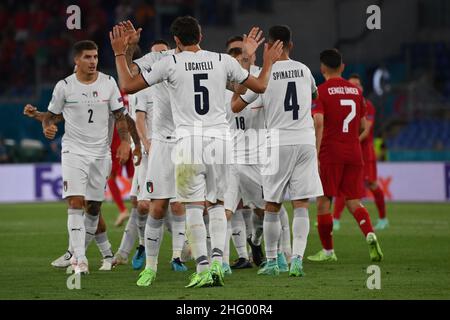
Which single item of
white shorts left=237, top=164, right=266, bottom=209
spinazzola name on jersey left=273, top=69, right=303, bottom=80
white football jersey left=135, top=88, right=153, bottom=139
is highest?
spinazzola name on jersey left=273, top=69, right=303, bottom=80

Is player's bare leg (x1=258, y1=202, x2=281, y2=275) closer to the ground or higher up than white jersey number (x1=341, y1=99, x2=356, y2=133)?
closer to the ground

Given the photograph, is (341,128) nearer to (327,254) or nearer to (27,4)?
(327,254)

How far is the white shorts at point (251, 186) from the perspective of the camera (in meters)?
11.8

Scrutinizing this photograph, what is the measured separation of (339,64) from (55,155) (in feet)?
58.6

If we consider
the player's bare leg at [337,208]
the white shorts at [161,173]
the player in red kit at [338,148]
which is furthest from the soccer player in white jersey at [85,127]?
the player's bare leg at [337,208]

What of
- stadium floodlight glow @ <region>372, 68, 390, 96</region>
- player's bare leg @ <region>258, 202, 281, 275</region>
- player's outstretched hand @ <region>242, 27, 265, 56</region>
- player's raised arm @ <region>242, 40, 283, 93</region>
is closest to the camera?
player's raised arm @ <region>242, 40, 283, 93</region>

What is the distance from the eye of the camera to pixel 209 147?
9.34m

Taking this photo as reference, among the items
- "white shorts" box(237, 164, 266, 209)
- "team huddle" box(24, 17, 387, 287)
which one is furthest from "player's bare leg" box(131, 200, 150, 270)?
"white shorts" box(237, 164, 266, 209)

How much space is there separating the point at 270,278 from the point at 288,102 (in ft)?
5.79

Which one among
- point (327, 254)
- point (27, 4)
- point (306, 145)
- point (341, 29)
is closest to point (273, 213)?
point (306, 145)

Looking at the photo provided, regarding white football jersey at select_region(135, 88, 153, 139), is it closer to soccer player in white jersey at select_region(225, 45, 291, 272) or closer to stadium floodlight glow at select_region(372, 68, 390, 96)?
soccer player in white jersey at select_region(225, 45, 291, 272)

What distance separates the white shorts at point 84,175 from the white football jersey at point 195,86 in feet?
6.22

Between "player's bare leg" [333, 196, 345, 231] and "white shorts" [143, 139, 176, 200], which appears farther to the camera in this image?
"player's bare leg" [333, 196, 345, 231]

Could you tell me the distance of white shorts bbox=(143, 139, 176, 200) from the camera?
393 inches
